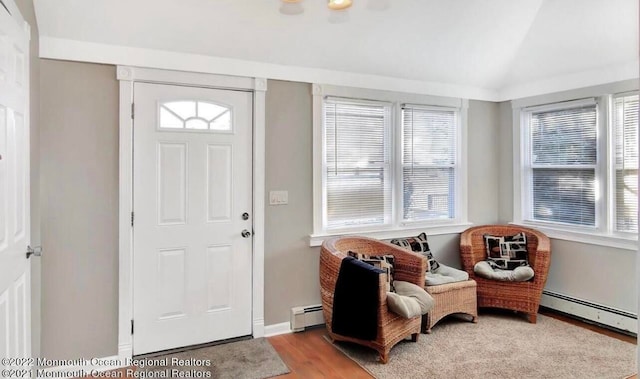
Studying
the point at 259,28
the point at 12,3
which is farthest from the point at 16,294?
the point at 259,28

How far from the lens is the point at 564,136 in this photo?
403 cm

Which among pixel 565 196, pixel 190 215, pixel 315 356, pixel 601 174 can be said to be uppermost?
pixel 601 174

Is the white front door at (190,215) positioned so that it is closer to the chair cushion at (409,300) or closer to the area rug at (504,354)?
the area rug at (504,354)

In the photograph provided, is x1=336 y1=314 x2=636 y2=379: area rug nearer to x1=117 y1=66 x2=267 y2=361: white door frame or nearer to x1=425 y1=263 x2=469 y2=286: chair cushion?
x1=425 y1=263 x2=469 y2=286: chair cushion

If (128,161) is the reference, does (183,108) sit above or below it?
above

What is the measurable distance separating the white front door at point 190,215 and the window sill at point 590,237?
9.53ft

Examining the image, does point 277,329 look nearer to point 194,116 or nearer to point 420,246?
point 420,246

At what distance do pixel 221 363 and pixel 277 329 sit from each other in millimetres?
635

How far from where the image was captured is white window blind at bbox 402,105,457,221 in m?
4.16

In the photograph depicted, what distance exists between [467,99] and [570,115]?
96 cm

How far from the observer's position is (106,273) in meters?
2.91

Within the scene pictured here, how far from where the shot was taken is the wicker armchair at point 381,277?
9.62ft

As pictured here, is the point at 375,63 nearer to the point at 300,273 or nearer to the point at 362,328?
the point at 300,273

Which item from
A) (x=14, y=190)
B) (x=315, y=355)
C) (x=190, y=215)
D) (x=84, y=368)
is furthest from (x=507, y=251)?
(x=14, y=190)
